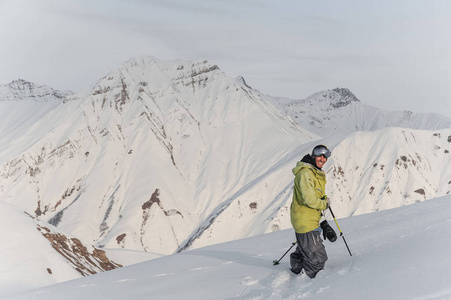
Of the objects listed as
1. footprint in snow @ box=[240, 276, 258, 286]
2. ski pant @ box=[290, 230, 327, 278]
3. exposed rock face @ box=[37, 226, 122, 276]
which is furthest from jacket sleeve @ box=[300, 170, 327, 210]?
exposed rock face @ box=[37, 226, 122, 276]

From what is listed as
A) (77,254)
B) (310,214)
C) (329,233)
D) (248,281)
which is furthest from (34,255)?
(329,233)

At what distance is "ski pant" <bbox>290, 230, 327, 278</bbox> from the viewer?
801 centimetres

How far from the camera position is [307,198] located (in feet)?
26.5

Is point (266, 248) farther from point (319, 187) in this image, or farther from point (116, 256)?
point (116, 256)

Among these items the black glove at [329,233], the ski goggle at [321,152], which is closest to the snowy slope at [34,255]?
the black glove at [329,233]

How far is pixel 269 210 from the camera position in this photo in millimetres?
188250

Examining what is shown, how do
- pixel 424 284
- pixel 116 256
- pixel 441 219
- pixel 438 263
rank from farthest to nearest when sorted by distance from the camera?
pixel 116 256
pixel 441 219
pixel 438 263
pixel 424 284

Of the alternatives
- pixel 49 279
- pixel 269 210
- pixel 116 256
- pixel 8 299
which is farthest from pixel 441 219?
pixel 269 210

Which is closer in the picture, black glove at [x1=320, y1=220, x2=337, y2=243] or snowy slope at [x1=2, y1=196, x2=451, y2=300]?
snowy slope at [x1=2, y1=196, x2=451, y2=300]

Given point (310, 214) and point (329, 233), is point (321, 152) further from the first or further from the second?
point (329, 233)

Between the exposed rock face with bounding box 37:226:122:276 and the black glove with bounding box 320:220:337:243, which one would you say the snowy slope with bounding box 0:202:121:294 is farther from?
the black glove with bounding box 320:220:337:243

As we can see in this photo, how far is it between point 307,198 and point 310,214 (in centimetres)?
50

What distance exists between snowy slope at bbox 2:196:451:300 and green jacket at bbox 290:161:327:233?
0.98 m

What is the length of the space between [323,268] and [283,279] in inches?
32.9
